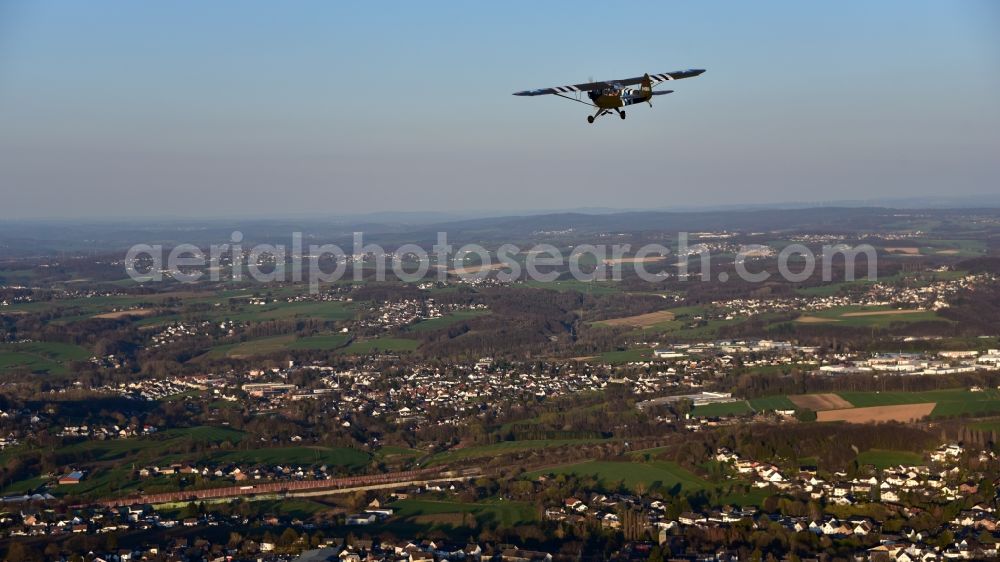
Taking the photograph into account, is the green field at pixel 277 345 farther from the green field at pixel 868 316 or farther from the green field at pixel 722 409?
the green field at pixel 868 316

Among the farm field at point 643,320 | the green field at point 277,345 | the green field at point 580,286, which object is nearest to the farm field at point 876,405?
the farm field at point 643,320

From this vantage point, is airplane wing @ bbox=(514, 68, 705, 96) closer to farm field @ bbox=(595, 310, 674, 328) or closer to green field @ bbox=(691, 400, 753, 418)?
green field @ bbox=(691, 400, 753, 418)

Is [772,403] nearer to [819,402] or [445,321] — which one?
[819,402]

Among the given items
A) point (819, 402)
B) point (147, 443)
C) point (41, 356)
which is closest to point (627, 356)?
point (819, 402)

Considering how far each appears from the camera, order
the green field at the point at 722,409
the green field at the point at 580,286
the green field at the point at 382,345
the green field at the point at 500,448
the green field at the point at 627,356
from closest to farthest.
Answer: the green field at the point at 500,448 < the green field at the point at 722,409 < the green field at the point at 627,356 < the green field at the point at 382,345 < the green field at the point at 580,286

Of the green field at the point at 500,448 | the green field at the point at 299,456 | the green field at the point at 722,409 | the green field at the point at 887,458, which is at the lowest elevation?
the green field at the point at 299,456

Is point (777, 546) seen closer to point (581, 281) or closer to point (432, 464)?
point (432, 464)
